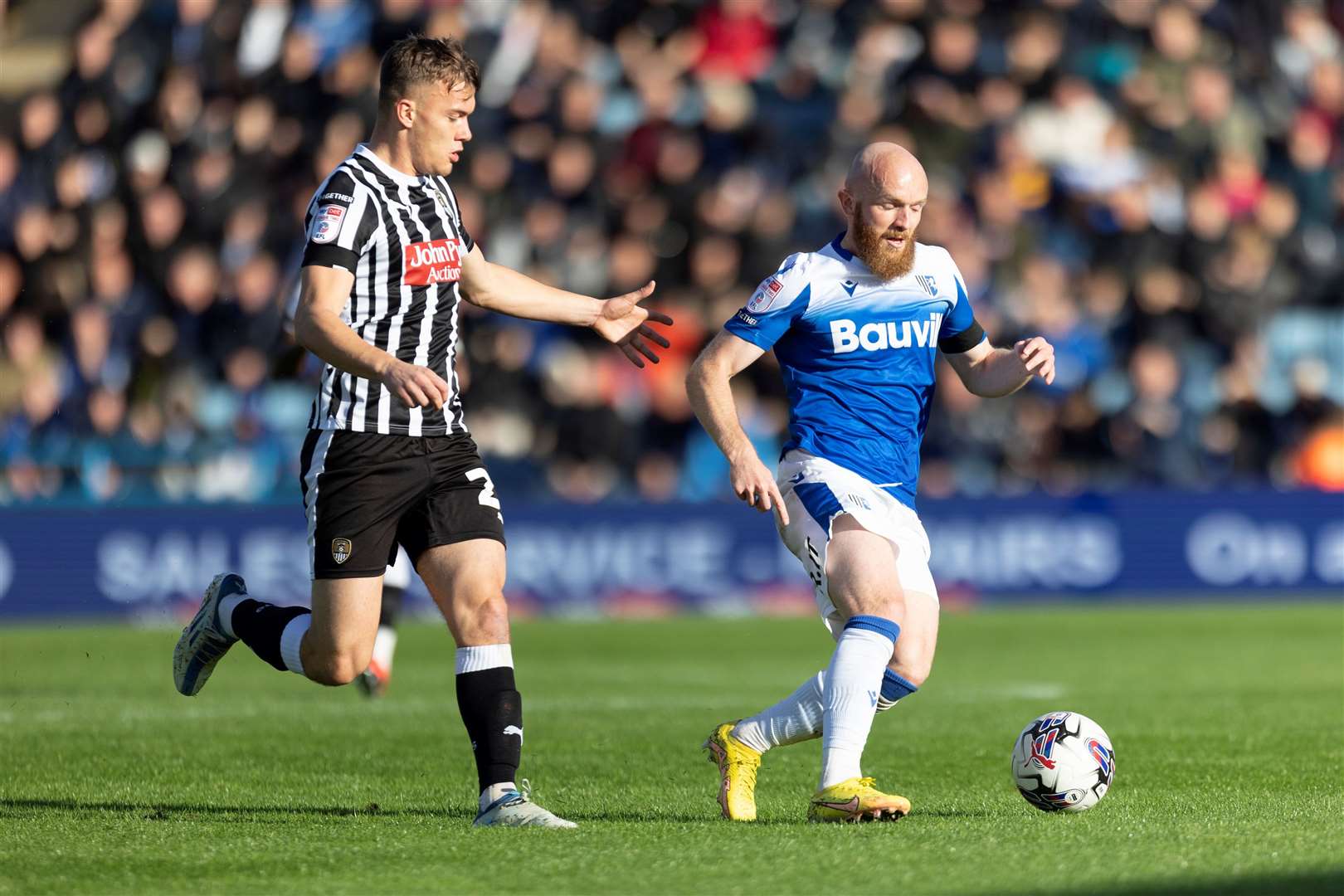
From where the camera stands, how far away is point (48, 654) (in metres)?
14.7

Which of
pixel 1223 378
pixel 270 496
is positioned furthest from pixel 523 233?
pixel 1223 378

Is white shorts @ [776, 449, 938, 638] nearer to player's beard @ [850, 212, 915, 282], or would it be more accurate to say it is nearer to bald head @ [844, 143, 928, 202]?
player's beard @ [850, 212, 915, 282]

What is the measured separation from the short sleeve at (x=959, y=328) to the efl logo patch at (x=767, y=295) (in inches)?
25.2

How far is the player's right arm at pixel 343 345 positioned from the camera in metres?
5.67

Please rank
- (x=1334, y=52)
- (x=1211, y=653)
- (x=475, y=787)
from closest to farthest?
(x=475, y=787), (x=1211, y=653), (x=1334, y=52)

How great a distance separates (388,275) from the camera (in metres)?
6.27

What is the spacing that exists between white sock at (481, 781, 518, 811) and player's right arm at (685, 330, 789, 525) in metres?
1.15

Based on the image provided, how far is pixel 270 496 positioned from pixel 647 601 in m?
3.47

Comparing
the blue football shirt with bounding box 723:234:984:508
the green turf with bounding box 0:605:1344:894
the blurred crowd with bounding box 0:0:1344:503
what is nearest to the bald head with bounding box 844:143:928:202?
the blue football shirt with bounding box 723:234:984:508

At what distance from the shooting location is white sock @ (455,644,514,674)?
20.7ft

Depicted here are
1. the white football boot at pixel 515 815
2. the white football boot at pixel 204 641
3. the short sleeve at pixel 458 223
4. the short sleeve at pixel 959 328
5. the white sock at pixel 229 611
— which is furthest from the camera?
the white football boot at pixel 204 641

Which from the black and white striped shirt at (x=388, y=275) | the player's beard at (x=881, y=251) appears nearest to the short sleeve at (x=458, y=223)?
the black and white striped shirt at (x=388, y=275)

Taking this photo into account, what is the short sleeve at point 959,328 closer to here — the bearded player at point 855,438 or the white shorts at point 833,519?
the bearded player at point 855,438

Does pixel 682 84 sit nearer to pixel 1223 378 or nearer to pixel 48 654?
pixel 1223 378
